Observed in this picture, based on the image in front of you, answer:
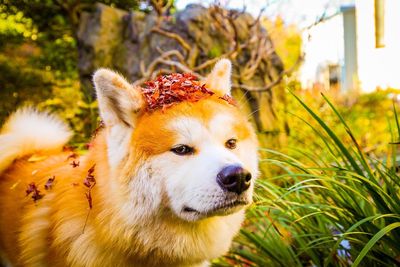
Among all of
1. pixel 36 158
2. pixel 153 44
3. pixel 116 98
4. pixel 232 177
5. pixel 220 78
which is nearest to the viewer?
pixel 232 177

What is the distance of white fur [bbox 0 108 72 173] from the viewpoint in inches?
107

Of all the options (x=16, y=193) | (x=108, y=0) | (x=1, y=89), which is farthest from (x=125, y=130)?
(x=108, y=0)

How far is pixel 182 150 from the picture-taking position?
1.93m

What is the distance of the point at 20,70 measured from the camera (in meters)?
4.83

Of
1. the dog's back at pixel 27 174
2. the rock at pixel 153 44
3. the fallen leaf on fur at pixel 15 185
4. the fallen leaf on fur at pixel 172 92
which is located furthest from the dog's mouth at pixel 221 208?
the rock at pixel 153 44

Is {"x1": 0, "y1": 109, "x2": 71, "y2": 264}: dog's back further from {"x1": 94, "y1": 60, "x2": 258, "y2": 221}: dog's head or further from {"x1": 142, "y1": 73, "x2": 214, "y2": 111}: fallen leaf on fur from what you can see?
{"x1": 142, "y1": 73, "x2": 214, "y2": 111}: fallen leaf on fur

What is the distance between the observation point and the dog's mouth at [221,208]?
1818mm

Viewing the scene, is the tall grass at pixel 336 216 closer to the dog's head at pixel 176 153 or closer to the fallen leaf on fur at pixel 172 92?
the dog's head at pixel 176 153

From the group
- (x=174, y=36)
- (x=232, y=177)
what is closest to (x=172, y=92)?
(x=232, y=177)

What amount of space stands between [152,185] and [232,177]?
1.30 ft

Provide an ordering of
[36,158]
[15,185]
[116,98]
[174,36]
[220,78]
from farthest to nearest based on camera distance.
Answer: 1. [174,36]
2. [36,158]
3. [15,185]
4. [220,78]
5. [116,98]

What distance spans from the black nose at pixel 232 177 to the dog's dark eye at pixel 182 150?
8.7 inches

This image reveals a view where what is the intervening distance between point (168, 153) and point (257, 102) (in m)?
3.57

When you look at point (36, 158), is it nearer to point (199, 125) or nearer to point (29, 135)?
point (29, 135)
